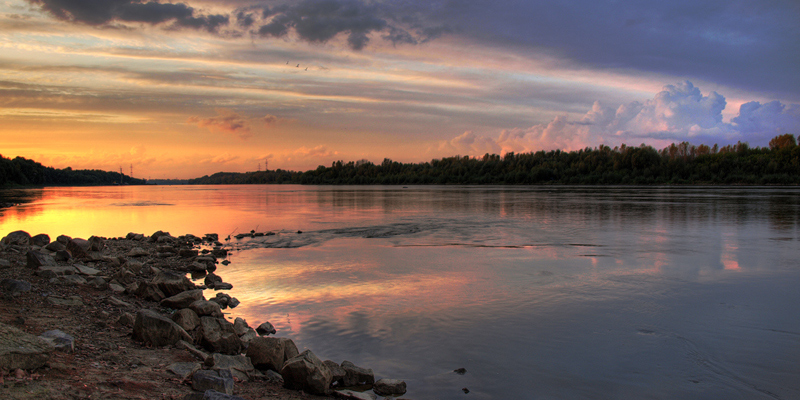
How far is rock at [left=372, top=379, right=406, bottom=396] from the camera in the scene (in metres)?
6.09

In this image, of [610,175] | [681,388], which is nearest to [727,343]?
[681,388]

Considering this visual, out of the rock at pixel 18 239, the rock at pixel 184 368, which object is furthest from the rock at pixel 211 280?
the rock at pixel 18 239

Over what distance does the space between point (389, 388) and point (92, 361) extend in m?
3.57

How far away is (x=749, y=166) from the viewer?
152 m

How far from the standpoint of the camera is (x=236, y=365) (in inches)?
241

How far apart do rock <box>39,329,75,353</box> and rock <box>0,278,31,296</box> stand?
2.32 metres

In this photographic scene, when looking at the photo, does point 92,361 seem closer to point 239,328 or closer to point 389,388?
point 239,328

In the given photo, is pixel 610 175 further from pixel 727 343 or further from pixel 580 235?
pixel 727 343

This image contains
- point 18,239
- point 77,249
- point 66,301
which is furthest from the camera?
point 18,239

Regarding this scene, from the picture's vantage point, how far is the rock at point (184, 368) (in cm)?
537

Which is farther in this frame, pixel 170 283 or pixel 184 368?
pixel 170 283

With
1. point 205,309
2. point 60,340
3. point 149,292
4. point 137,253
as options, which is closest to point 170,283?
point 149,292

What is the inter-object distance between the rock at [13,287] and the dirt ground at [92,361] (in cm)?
10

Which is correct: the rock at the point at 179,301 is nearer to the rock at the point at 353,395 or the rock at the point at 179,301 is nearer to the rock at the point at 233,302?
the rock at the point at 233,302
